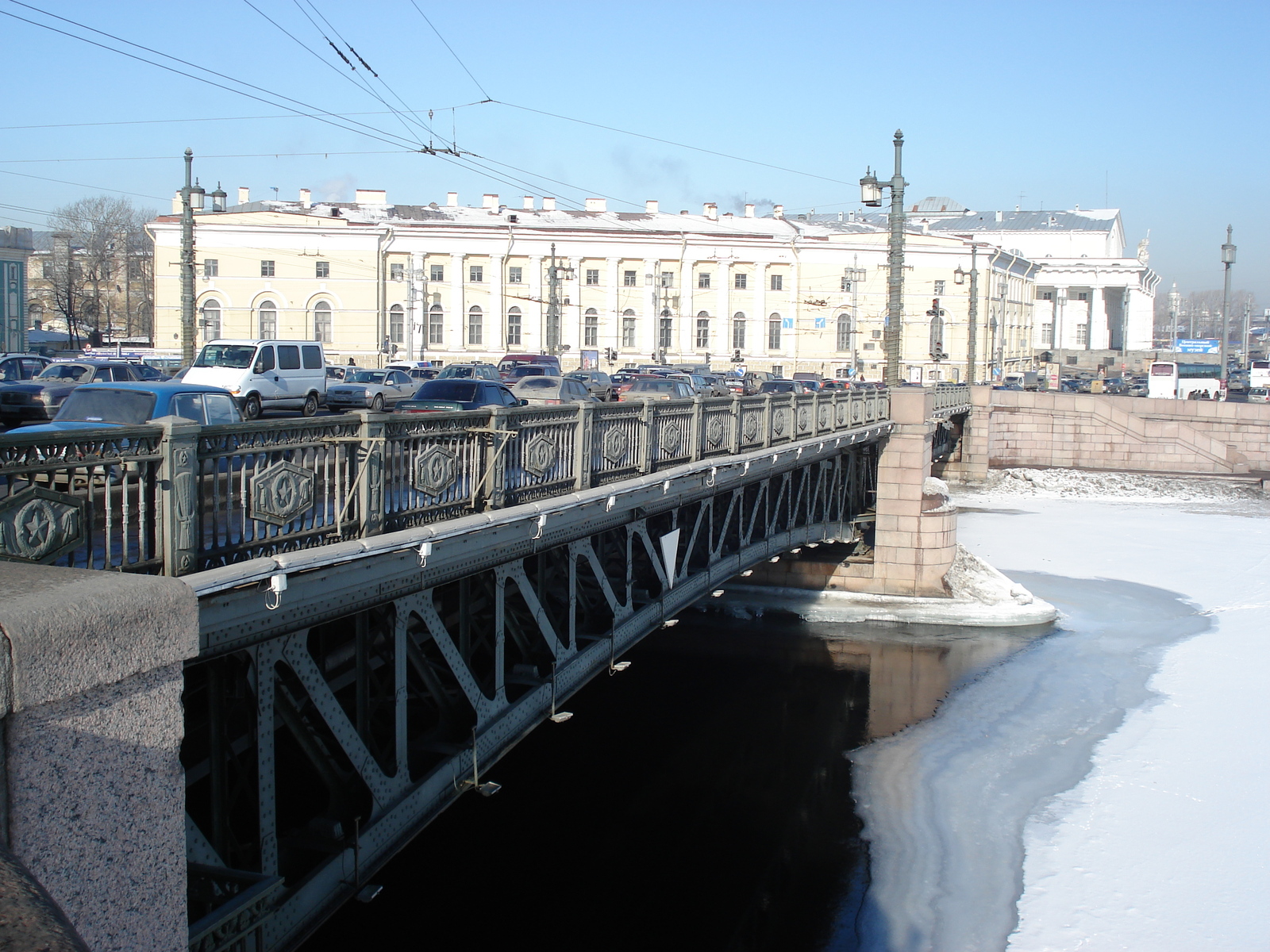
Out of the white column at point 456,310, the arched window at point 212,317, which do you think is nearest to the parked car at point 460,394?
the arched window at point 212,317

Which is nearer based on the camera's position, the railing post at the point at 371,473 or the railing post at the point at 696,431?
the railing post at the point at 371,473

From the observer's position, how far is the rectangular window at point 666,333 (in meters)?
72.3

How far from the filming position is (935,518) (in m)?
27.3

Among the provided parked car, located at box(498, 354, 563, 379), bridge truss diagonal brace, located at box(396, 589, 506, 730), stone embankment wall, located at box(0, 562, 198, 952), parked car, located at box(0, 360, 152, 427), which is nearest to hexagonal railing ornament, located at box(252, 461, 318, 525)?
bridge truss diagonal brace, located at box(396, 589, 506, 730)

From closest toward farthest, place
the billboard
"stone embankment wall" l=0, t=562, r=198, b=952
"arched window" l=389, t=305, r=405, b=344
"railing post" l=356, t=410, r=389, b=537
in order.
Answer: "stone embankment wall" l=0, t=562, r=198, b=952
"railing post" l=356, t=410, r=389, b=537
"arched window" l=389, t=305, r=405, b=344
the billboard

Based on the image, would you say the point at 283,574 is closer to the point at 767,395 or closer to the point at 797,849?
the point at 797,849

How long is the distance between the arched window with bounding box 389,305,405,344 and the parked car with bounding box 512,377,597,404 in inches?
1691

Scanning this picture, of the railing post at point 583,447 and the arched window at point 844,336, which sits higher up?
the arched window at point 844,336

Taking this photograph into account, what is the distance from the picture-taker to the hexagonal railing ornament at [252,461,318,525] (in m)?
5.77

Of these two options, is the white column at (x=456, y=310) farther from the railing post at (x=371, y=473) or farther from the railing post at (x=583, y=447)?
the railing post at (x=371, y=473)

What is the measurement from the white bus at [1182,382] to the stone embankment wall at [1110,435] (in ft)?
35.8

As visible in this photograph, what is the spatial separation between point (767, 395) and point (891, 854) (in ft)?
21.4

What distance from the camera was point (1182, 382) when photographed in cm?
7188

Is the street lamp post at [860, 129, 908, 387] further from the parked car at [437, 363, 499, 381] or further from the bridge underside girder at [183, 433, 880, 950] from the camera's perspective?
the parked car at [437, 363, 499, 381]
